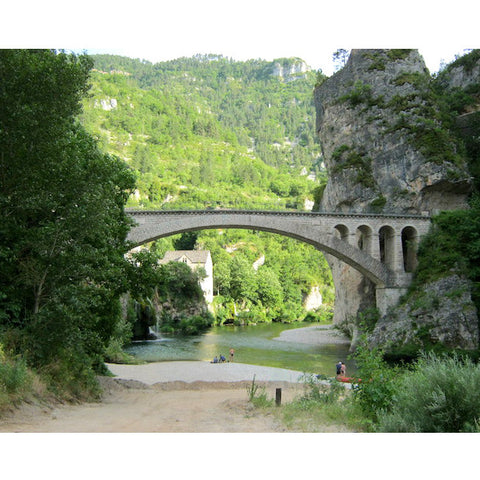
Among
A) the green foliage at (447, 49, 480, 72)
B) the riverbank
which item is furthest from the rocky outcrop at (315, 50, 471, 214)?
the riverbank

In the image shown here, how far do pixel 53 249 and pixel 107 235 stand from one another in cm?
242

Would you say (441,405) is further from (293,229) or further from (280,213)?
(280,213)

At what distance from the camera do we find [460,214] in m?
27.0

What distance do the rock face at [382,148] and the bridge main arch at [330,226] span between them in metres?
2.54

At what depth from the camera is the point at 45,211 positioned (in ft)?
36.2

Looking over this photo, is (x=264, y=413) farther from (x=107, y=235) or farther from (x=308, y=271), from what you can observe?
(x=308, y=271)

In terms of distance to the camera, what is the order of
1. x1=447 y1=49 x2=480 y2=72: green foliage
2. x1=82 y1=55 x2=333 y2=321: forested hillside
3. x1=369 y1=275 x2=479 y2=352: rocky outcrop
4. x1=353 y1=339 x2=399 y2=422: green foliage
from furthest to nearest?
x1=82 y1=55 x2=333 y2=321: forested hillside, x1=447 y1=49 x2=480 y2=72: green foliage, x1=369 y1=275 x2=479 y2=352: rocky outcrop, x1=353 y1=339 x2=399 y2=422: green foliage

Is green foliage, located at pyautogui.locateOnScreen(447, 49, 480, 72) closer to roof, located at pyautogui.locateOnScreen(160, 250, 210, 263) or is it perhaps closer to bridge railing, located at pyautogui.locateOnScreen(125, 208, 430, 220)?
bridge railing, located at pyautogui.locateOnScreen(125, 208, 430, 220)

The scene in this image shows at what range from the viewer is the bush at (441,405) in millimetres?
7148

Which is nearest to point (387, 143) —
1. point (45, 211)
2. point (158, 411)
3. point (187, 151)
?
point (45, 211)

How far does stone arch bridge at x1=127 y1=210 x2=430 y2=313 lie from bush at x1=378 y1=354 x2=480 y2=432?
73.9 feet

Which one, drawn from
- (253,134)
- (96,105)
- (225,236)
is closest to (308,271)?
(225,236)

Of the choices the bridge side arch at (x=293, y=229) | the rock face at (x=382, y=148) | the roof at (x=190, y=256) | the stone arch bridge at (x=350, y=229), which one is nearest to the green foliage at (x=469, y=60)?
the rock face at (x=382, y=148)

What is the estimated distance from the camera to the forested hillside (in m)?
71.9
